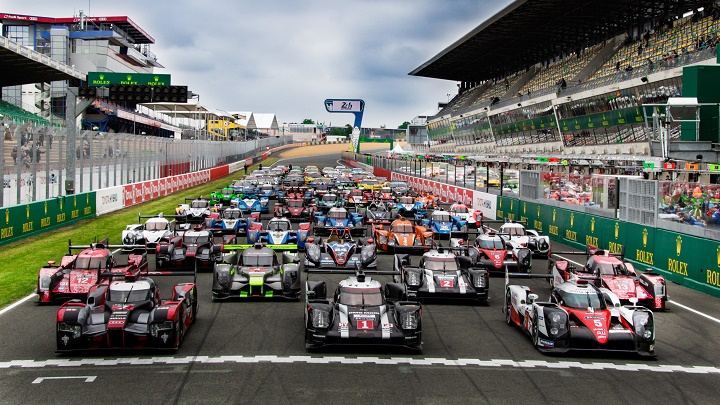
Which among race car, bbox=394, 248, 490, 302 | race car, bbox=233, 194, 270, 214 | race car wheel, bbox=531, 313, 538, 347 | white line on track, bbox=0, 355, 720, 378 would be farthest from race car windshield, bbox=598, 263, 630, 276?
race car, bbox=233, 194, 270, 214

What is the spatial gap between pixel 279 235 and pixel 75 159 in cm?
1361

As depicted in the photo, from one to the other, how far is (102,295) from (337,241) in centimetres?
953

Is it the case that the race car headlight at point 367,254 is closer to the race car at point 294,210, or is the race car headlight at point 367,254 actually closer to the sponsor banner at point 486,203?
the race car at point 294,210

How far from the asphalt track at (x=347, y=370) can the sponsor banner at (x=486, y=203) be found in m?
23.5

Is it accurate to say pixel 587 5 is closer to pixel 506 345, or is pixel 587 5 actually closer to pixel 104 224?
pixel 104 224

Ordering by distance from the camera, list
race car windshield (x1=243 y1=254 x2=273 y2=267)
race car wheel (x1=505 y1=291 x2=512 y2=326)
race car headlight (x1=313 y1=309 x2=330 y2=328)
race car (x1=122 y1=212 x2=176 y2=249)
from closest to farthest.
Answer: race car headlight (x1=313 y1=309 x2=330 y2=328), race car wheel (x1=505 y1=291 x2=512 y2=326), race car windshield (x1=243 y1=254 x2=273 y2=267), race car (x1=122 y1=212 x2=176 y2=249)

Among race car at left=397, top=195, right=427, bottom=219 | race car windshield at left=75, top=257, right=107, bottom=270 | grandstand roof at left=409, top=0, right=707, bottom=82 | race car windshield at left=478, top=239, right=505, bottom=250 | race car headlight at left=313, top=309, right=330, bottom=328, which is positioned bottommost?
race car headlight at left=313, top=309, right=330, bottom=328

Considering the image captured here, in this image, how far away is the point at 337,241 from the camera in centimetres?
2217

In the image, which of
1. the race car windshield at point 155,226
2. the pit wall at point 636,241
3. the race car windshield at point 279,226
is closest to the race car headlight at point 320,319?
the pit wall at point 636,241

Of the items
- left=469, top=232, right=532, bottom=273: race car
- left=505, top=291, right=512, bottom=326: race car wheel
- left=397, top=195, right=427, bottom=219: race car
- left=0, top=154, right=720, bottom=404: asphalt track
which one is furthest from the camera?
left=397, top=195, right=427, bottom=219: race car

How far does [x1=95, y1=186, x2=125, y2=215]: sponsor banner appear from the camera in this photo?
36531mm

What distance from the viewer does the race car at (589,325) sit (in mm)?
12914

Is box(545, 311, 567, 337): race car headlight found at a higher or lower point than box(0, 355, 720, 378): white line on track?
higher

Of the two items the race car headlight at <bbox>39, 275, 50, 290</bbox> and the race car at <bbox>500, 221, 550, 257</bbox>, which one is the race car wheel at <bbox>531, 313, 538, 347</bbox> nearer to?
the race car headlight at <bbox>39, 275, 50, 290</bbox>
